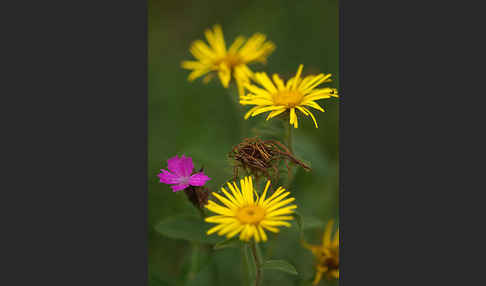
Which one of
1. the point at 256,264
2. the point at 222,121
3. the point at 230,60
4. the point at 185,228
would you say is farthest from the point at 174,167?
the point at 222,121

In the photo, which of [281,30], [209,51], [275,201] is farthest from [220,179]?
[281,30]

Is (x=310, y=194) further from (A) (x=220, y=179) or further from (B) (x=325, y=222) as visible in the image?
(A) (x=220, y=179)

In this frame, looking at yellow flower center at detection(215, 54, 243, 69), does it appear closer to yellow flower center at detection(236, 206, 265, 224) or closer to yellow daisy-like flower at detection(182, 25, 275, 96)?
yellow daisy-like flower at detection(182, 25, 275, 96)

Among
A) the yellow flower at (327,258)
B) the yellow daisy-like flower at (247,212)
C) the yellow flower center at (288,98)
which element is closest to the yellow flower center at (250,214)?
the yellow daisy-like flower at (247,212)

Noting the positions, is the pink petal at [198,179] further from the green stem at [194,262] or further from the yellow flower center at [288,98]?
the green stem at [194,262]

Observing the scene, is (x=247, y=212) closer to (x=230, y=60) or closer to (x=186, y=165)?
(x=186, y=165)
